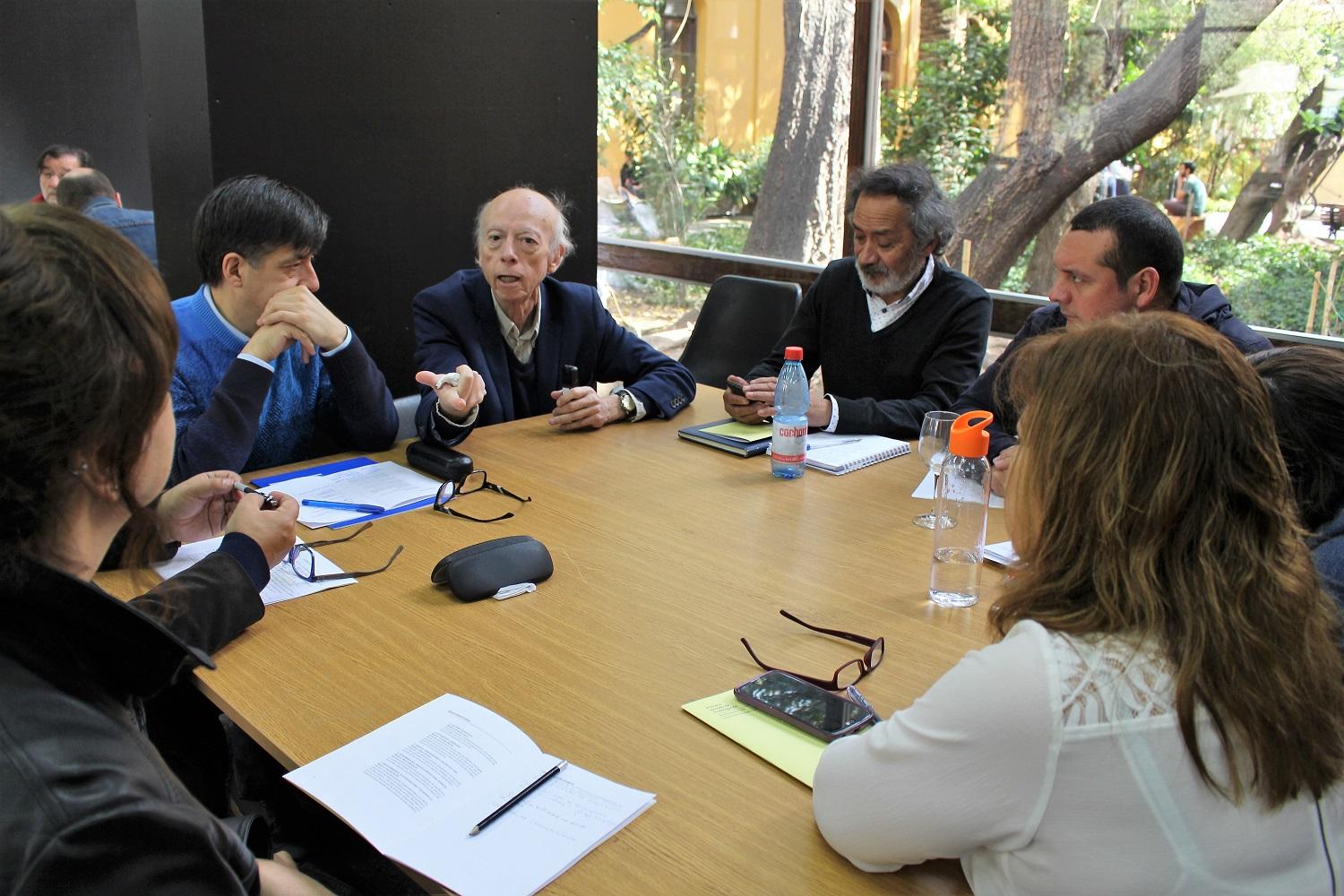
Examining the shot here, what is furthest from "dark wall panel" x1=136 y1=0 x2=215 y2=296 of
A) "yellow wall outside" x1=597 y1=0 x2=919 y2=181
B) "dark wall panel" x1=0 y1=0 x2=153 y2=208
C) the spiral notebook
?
"dark wall panel" x1=0 y1=0 x2=153 y2=208

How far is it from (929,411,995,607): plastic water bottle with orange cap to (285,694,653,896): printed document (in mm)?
800

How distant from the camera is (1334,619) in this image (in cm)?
100

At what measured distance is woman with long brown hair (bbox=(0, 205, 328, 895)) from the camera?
28.0 inches

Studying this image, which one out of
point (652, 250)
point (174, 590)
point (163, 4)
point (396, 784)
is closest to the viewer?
point (396, 784)

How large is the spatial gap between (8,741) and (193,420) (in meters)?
1.65

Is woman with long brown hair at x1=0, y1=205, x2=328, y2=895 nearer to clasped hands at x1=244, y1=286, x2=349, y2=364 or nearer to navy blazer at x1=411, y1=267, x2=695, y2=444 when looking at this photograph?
clasped hands at x1=244, y1=286, x2=349, y2=364

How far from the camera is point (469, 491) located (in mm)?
2205

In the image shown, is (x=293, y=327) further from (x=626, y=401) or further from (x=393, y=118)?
(x=393, y=118)

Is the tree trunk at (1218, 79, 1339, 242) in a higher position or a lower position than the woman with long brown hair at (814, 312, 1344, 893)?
higher

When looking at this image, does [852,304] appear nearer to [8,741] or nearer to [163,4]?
[163,4]

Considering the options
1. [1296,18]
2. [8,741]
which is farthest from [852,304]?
[8,741]

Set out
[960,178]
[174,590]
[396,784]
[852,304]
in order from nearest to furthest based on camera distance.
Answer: [396,784] → [174,590] → [852,304] → [960,178]

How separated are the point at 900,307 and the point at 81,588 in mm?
2674

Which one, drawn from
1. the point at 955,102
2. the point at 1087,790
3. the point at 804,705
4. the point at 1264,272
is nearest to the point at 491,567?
the point at 804,705
